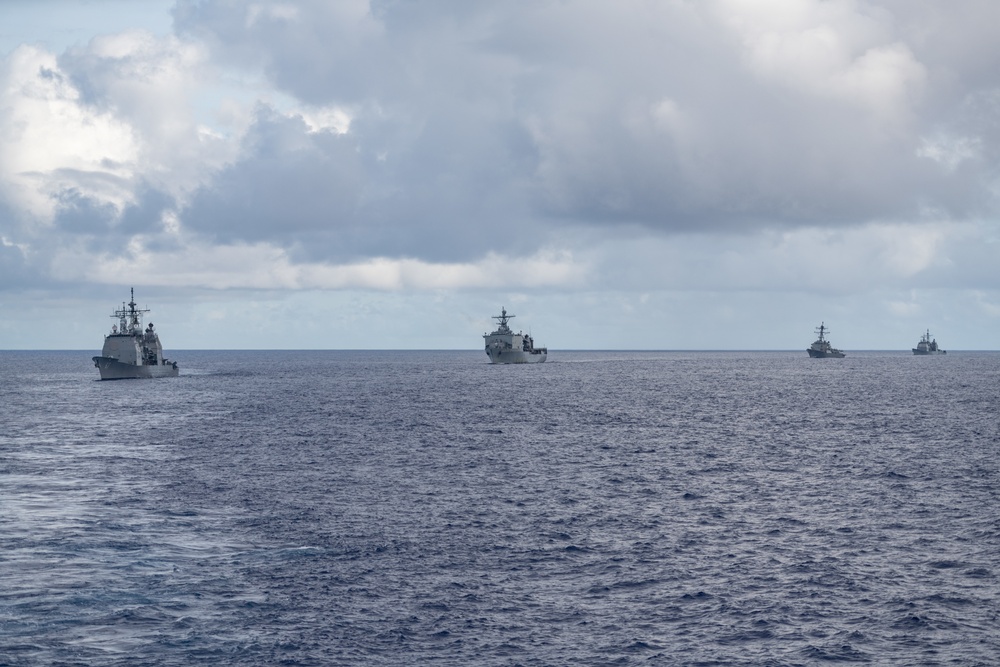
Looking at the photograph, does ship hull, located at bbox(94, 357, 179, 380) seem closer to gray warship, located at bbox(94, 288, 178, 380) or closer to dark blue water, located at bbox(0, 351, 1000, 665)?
gray warship, located at bbox(94, 288, 178, 380)

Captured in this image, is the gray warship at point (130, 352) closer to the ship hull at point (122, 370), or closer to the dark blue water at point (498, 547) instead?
the ship hull at point (122, 370)

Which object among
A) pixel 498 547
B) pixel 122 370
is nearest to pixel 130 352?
pixel 122 370

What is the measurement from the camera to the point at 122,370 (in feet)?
549

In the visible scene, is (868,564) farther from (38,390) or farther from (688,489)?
(38,390)

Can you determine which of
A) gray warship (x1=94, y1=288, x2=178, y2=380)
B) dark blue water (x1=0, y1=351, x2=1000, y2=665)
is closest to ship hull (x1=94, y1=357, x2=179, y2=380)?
Answer: gray warship (x1=94, y1=288, x2=178, y2=380)

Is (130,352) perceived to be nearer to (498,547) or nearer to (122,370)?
(122,370)

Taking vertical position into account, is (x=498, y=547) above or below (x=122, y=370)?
below

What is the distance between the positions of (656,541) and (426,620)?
14085 millimetres

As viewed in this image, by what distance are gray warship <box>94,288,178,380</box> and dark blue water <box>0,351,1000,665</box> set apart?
77539 mm

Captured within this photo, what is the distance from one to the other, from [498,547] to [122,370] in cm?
14436

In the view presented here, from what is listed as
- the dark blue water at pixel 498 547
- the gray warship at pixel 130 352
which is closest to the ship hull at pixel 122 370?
the gray warship at pixel 130 352

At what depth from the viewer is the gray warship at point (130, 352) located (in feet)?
524

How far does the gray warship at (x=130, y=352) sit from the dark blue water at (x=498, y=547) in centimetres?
7754

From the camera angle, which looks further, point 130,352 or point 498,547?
point 130,352
